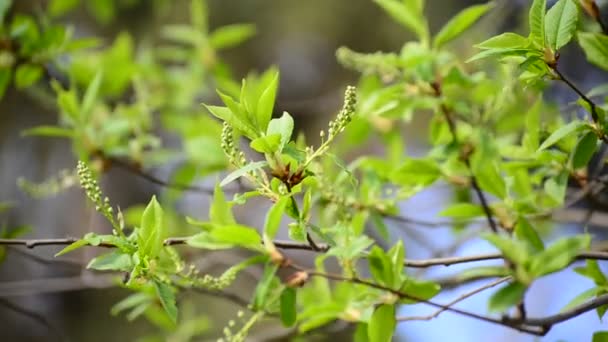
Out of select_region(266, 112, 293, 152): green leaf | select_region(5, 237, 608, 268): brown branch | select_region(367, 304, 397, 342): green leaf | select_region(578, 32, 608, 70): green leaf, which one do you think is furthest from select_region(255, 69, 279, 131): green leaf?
select_region(578, 32, 608, 70): green leaf

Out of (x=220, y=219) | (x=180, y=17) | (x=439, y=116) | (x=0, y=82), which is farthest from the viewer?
(x=180, y=17)

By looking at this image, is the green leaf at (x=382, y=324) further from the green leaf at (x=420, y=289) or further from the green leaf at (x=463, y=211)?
the green leaf at (x=463, y=211)

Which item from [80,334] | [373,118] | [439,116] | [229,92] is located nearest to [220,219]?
[439,116]

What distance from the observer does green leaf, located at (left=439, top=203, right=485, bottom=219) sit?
86 centimetres

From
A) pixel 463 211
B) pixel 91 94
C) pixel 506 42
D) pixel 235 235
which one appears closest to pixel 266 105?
pixel 235 235

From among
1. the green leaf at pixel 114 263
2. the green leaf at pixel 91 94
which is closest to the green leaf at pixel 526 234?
the green leaf at pixel 114 263

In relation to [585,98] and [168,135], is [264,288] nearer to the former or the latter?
[585,98]

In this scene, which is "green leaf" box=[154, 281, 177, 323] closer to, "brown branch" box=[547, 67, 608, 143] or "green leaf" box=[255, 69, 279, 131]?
"green leaf" box=[255, 69, 279, 131]

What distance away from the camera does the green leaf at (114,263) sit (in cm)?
A: 65

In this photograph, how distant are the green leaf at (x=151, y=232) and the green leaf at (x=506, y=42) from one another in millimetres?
344

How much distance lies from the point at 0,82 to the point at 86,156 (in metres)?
0.19

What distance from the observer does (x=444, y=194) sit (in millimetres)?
1878

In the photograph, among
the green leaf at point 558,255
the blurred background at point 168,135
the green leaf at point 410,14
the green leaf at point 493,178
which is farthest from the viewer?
the blurred background at point 168,135

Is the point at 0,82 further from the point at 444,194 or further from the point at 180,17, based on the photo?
the point at 180,17
